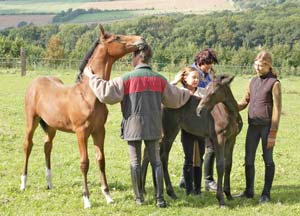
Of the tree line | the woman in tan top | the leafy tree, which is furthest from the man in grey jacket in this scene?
the tree line

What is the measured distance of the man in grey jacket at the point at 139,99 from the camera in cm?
577

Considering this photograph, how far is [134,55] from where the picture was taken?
600 centimetres

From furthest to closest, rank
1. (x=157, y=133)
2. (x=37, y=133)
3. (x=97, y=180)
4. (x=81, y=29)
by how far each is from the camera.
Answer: (x=81, y=29)
(x=37, y=133)
(x=97, y=180)
(x=157, y=133)

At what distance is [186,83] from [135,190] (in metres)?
1.61

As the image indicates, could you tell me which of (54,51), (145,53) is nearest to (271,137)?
(145,53)

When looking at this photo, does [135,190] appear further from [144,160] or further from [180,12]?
[180,12]

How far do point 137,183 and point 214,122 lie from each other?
1243 millimetres

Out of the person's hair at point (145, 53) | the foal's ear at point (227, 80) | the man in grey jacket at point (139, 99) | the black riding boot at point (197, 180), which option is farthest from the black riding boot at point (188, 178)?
the person's hair at point (145, 53)

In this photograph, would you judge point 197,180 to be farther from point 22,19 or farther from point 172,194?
point 22,19

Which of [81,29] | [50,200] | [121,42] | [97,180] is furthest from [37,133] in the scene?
[81,29]

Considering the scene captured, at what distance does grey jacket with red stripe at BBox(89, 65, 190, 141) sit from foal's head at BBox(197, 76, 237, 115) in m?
0.55

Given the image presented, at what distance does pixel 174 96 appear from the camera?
19.9 ft

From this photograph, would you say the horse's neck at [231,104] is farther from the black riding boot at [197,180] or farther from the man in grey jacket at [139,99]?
the black riding boot at [197,180]

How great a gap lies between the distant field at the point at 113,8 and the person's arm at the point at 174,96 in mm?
98519
